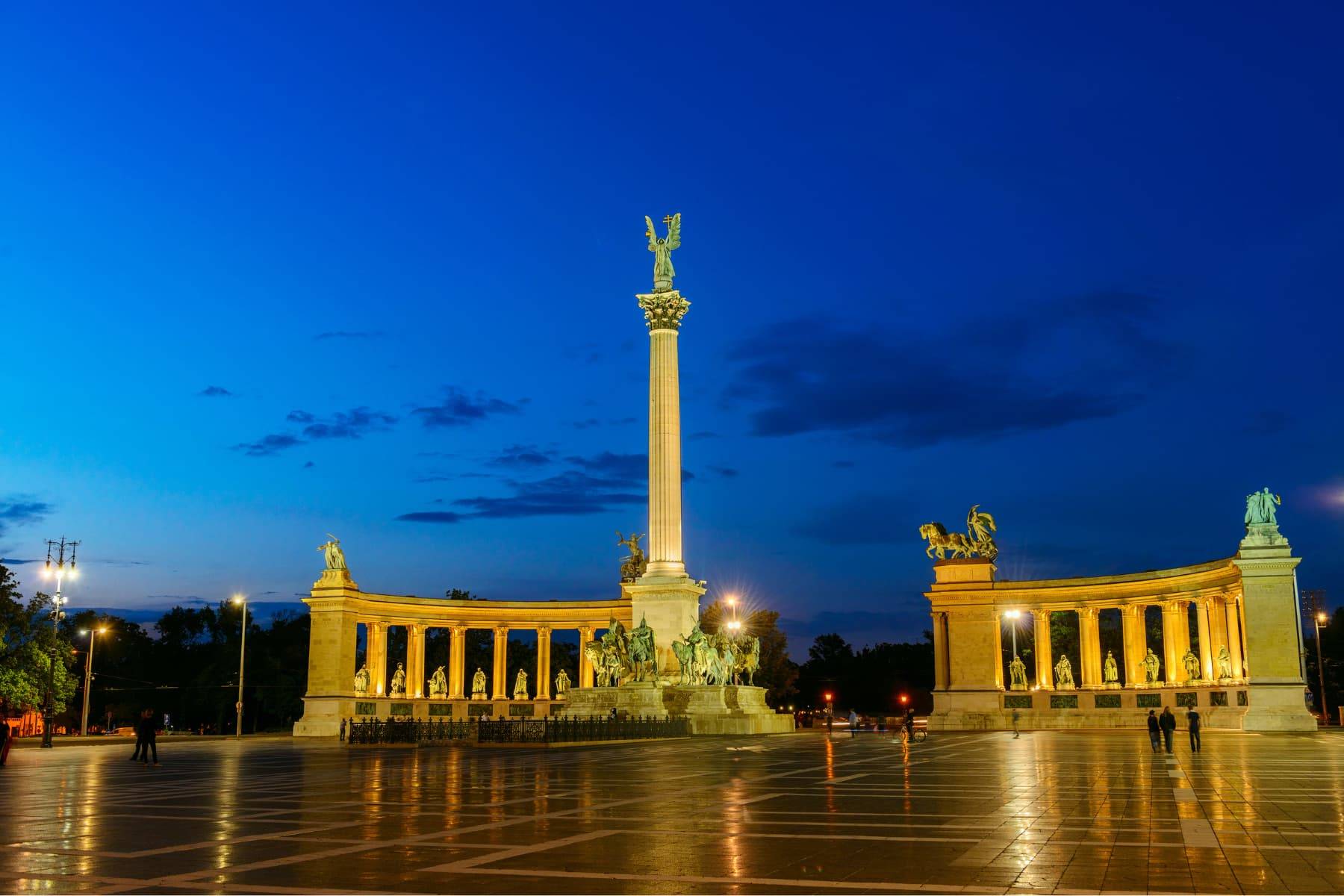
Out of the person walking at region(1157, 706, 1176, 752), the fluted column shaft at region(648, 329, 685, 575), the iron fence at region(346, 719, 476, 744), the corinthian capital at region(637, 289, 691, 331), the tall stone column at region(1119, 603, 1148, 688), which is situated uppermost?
the corinthian capital at region(637, 289, 691, 331)

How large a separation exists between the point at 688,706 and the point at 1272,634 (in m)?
32.6

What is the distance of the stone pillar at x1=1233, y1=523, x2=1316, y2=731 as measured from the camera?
6369 centimetres

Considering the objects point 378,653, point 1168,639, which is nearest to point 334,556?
point 378,653

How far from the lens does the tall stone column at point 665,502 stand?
66.2 metres

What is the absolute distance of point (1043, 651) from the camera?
86.0m

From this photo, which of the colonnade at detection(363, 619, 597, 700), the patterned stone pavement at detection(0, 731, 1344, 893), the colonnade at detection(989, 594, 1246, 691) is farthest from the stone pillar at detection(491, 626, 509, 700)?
the patterned stone pavement at detection(0, 731, 1344, 893)

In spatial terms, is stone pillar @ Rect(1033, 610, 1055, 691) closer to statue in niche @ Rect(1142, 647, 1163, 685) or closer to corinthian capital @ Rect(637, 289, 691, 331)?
statue in niche @ Rect(1142, 647, 1163, 685)

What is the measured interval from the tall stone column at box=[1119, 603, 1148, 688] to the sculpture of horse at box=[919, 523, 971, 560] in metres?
11.6

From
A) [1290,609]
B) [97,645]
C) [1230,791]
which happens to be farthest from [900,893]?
[97,645]

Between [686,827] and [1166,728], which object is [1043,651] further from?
[686,827]

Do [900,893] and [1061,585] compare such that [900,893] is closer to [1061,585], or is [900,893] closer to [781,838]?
[781,838]

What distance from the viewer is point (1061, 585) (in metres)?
84.6

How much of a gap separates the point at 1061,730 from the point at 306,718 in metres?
50.4

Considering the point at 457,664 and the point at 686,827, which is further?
the point at 457,664
